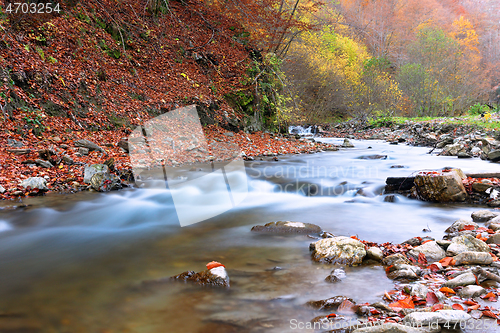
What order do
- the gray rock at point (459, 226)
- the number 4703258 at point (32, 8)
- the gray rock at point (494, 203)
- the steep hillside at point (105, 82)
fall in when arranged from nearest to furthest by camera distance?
the gray rock at point (459, 226), the gray rock at point (494, 203), the steep hillside at point (105, 82), the number 4703258 at point (32, 8)

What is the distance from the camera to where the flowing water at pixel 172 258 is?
2180mm

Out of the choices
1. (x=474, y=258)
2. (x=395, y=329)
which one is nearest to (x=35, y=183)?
(x=395, y=329)

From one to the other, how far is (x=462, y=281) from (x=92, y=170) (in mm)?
6042

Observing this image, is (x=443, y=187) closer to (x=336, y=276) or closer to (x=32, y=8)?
(x=336, y=276)

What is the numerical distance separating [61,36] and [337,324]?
33.9 feet

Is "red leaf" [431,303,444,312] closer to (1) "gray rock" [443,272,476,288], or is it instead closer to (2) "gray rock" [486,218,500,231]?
(1) "gray rock" [443,272,476,288]

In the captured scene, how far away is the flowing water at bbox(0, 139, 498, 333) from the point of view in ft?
7.15

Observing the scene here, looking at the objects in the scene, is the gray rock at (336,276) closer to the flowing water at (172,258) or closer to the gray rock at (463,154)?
the flowing water at (172,258)

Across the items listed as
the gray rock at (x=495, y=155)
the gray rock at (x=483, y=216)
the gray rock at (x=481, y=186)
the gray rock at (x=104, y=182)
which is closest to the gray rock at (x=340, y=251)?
the gray rock at (x=483, y=216)

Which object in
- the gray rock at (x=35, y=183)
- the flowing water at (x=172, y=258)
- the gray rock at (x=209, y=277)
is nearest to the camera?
the flowing water at (x=172, y=258)

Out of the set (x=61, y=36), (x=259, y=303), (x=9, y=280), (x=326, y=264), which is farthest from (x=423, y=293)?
(x=61, y=36)

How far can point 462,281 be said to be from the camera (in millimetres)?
2203

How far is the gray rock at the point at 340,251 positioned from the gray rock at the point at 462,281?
0.78m

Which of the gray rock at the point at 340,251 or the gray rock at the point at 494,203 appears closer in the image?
the gray rock at the point at 340,251
